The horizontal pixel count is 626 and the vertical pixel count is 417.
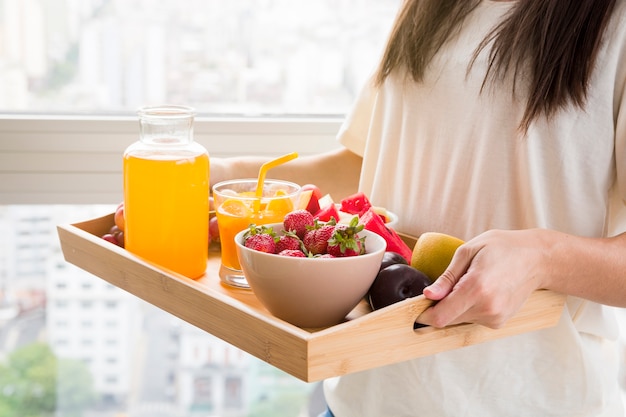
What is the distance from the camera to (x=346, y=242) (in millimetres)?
870

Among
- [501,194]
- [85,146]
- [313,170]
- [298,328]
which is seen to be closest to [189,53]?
[85,146]

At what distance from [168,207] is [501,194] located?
0.49 metres

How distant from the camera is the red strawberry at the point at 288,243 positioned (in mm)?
892

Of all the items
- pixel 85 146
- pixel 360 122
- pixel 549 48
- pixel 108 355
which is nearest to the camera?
pixel 549 48

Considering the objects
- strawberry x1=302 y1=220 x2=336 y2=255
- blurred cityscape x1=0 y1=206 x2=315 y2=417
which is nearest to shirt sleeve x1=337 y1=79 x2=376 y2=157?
strawberry x1=302 y1=220 x2=336 y2=255

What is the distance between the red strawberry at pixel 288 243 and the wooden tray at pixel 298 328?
0.08m

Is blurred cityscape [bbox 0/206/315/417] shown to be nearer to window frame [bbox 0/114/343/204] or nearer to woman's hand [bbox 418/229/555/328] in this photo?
window frame [bbox 0/114/343/204]


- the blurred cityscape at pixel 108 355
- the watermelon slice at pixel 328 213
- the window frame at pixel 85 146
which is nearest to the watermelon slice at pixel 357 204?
the watermelon slice at pixel 328 213

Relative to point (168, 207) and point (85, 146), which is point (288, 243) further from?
point (85, 146)

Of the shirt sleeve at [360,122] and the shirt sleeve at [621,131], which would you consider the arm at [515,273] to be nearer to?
the shirt sleeve at [621,131]

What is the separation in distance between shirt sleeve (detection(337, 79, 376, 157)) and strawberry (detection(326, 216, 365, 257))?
538 mm

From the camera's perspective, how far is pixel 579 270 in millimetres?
938

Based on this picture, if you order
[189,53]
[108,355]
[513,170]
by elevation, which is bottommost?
[108,355]

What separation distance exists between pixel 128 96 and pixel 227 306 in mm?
1066
